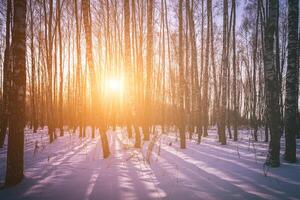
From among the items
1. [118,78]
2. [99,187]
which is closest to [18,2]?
[99,187]

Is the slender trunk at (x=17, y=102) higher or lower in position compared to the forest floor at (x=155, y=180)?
higher

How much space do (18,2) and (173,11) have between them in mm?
14251

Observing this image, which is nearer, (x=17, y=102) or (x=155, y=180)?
(x=17, y=102)

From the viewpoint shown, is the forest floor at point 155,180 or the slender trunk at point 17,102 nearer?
the forest floor at point 155,180

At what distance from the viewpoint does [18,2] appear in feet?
14.0

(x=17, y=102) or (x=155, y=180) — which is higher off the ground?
(x=17, y=102)

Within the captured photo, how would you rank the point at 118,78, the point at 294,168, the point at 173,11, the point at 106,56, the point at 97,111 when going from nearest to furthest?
the point at 294,168, the point at 97,111, the point at 173,11, the point at 106,56, the point at 118,78

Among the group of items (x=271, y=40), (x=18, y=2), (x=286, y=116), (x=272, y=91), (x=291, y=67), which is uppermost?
(x=18, y=2)

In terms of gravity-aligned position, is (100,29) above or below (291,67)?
above

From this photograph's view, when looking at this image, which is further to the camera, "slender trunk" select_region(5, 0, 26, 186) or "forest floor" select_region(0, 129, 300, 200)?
"slender trunk" select_region(5, 0, 26, 186)

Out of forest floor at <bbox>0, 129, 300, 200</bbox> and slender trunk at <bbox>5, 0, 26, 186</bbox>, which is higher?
slender trunk at <bbox>5, 0, 26, 186</bbox>

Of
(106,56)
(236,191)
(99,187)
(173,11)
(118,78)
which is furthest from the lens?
(118,78)

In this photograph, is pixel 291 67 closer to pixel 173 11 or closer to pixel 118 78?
pixel 173 11

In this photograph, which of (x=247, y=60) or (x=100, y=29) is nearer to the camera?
(x=100, y=29)
